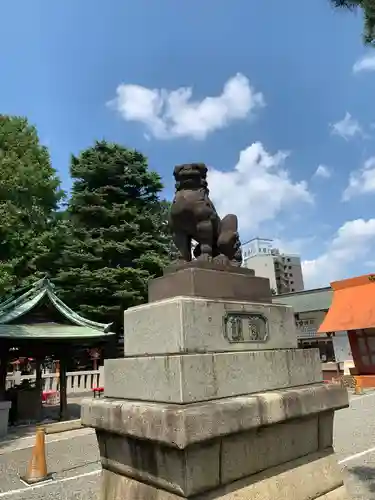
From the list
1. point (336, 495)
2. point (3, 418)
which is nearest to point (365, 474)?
point (336, 495)

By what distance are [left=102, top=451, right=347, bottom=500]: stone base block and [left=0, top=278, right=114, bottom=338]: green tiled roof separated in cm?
859

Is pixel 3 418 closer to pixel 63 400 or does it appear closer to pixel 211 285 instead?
pixel 63 400

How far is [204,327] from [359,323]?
15.9m

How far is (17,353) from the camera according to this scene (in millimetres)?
12305

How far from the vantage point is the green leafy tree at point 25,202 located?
12430mm

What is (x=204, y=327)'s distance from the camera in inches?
126

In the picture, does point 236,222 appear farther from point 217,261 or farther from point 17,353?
point 17,353

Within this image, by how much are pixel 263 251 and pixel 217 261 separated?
81.1 meters

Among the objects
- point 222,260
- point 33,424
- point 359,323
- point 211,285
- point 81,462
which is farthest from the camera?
point 359,323

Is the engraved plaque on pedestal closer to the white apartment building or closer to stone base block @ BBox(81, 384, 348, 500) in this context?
stone base block @ BBox(81, 384, 348, 500)

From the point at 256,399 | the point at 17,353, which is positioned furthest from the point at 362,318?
the point at 256,399

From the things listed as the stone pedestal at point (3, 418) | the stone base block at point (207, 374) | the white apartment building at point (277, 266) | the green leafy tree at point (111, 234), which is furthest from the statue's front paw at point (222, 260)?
the white apartment building at point (277, 266)

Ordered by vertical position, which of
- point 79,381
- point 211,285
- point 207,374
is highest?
point 211,285

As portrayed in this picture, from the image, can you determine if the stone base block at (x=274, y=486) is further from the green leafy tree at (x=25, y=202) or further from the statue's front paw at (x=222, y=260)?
the green leafy tree at (x=25, y=202)
